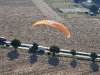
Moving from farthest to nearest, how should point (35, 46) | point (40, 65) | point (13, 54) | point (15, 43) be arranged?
point (35, 46), point (15, 43), point (13, 54), point (40, 65)

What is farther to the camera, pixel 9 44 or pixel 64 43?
pixel 64 43

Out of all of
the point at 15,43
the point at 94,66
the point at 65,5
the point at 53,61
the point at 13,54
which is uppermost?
the point at 15,43

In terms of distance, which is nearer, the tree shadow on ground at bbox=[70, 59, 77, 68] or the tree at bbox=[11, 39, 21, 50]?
the tree shadow on ground at bbox=[70, 59, 77, 68]

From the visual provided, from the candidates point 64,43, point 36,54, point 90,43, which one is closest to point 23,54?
point 36,54

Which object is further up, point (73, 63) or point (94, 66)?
point (73, 63)

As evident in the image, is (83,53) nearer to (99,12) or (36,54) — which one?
Answer: (36,54)

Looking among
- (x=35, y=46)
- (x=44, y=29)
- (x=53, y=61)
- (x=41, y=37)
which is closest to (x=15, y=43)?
(x=35, y=46)

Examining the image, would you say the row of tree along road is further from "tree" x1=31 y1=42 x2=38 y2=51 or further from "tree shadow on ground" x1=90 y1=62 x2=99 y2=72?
"tree shadow on ground" x1=90 y1=62 x2=99 y2=72

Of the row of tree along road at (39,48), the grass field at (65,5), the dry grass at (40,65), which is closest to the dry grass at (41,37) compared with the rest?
the dry grass at (40,65)

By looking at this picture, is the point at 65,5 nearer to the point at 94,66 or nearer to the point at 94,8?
the point at 94,8

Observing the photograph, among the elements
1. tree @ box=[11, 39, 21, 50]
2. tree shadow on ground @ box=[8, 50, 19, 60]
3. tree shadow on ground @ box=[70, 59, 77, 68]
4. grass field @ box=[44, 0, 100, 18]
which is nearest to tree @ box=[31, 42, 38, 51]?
tree @ box=[11, 39, 21, 50]

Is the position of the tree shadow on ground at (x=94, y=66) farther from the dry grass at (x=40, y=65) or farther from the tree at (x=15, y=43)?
the tree at (x=15, y=43)
